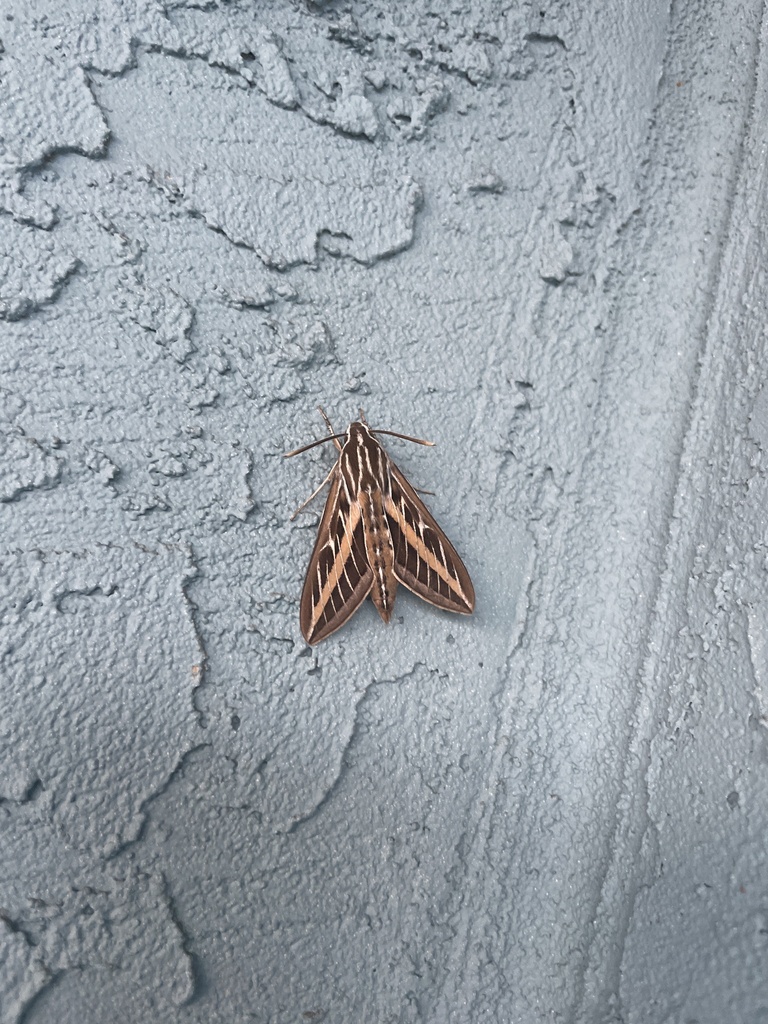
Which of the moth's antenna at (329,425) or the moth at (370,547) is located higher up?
the moth's antenna at (329,425)

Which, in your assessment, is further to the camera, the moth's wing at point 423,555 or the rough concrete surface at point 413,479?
the moth's wing at point 423,555

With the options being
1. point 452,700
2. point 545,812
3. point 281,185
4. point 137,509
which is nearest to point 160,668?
point 137,509

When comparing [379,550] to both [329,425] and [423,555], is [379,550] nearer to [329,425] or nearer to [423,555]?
[423,555]

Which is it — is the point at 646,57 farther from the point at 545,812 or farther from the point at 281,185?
the point at 545,812

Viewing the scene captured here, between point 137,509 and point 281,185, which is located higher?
point 281,185

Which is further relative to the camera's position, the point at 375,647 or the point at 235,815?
the point at 375,647

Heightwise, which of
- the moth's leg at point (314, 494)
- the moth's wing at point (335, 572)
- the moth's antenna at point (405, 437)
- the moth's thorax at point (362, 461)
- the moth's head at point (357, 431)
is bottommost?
the moth's wing at point (335, 572)

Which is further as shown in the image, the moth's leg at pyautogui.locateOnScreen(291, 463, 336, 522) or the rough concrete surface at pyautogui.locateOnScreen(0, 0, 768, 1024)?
the moth's leg at pyautogui.locateOnScreen(291, 463, 336, 522)
